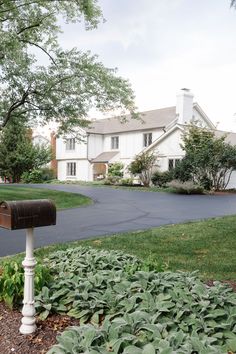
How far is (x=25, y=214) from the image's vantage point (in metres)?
3.26

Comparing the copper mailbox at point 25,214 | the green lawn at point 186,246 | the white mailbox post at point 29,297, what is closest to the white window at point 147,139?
the green lawn at point 186,246

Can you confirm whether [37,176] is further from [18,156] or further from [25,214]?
[25,214]

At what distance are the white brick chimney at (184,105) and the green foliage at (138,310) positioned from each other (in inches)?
1185

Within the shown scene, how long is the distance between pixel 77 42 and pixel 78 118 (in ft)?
12.1

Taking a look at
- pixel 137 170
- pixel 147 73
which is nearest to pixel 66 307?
pixel 147 73

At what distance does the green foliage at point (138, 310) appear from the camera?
9.15 feet

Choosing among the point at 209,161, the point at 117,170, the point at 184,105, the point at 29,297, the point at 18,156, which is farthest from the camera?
the point at 18,156

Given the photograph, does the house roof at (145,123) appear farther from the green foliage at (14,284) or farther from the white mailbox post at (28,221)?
the white mailbox post at (28,221)

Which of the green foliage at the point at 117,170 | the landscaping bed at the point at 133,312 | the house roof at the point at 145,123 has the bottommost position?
the landscaping bed at the point at 133,312

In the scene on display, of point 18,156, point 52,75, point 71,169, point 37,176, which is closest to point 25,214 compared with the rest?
point 52,75

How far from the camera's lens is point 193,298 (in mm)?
3656

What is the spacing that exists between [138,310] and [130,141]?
1310 inches

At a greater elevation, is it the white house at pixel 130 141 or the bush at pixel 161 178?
the white house at pixel 130 141

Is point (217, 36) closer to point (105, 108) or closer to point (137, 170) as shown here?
point (105, 108)
